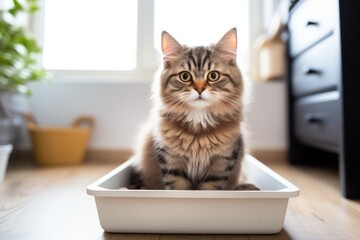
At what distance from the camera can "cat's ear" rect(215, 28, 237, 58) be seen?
94cm

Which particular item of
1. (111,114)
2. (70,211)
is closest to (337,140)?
(70,211)

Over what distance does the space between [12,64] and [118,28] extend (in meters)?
0.98

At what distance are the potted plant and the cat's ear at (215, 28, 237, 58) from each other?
4.43ft

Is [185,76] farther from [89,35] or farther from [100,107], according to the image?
[89,35]

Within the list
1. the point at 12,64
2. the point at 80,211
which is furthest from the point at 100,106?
the point at 80,211

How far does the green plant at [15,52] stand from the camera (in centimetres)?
169

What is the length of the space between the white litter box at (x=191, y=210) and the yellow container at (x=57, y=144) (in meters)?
1.26

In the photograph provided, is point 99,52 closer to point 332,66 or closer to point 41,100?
point 41,100

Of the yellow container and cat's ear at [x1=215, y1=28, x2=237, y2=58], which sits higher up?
cat's ear at [x1=215, y1=28, x2=237, y2=58]

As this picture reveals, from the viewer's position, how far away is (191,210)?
0.72 m

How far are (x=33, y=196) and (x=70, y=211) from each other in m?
0.29

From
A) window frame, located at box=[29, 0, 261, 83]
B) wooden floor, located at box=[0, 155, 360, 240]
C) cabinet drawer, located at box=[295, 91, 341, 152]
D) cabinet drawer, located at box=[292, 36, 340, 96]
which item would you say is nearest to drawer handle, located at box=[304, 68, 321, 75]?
cabinet drawer, located at box=[292, 36, 340, 96]

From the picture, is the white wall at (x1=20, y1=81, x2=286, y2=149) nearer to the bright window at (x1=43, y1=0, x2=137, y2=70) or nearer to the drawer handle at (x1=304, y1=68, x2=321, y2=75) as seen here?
the bright window at (x1=43, y1=0, x2=137, y2=70)

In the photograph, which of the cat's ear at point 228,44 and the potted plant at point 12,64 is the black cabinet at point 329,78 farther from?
the potted plant at point 12,64
